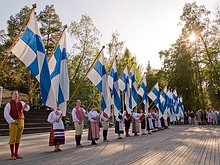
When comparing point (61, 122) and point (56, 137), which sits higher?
point (61, 122)

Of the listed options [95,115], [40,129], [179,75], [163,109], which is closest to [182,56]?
[179,75]

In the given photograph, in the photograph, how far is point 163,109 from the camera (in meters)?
28.5

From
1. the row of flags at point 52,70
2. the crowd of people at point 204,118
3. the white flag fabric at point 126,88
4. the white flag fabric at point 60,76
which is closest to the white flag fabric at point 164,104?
the white flag fabric at point 126,88

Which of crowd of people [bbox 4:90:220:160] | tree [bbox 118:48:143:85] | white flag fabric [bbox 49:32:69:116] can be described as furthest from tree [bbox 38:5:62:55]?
white flag fabric [bbox 49:32:69:116]

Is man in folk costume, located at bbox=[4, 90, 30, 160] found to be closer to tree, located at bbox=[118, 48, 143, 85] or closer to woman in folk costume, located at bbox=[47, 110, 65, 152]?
woman in folk costume, located at bbox=[47, 110, 65, 152]

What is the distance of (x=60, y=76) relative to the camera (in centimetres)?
1316

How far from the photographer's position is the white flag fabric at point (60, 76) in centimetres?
1273

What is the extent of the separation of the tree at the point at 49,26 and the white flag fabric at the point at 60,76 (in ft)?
117

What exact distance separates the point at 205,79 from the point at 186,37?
7.27 metres

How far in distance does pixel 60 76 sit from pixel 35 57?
245 cm

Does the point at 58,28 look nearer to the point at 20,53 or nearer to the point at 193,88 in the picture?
the point at 193,88

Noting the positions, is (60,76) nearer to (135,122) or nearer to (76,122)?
(76,122)

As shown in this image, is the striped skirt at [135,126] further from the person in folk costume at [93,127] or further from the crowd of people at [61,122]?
the person in folk costume at [93,127]

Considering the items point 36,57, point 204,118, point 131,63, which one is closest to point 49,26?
point 131,63
